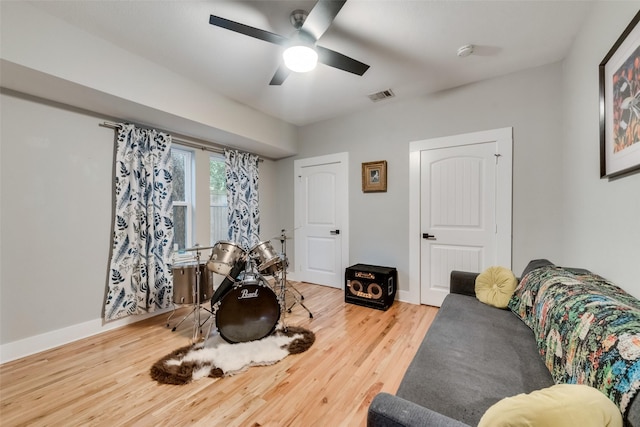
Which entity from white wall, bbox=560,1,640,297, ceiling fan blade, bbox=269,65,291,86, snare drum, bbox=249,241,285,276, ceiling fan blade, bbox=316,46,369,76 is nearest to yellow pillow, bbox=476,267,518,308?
white wall, bbox=560,1,640,297

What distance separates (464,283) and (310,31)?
91.4 inches

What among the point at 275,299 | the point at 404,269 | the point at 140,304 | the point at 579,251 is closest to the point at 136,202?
the point at 140,304

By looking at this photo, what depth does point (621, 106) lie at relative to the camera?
1341mm

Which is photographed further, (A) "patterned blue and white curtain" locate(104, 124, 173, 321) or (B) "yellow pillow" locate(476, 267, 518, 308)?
(A) "patterned blue and white curtain" locate(104, 124, 173, 321)

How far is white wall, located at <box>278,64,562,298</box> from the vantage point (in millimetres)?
2477

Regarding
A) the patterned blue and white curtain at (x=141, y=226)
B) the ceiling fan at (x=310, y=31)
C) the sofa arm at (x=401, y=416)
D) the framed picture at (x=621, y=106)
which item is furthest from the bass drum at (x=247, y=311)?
the framed picture at (x=621, y=106)

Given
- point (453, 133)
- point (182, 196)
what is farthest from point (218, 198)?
point (453, 133)

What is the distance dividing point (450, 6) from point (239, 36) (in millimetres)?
1546

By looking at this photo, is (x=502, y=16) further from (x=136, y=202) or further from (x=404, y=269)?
(x=136, y=202)

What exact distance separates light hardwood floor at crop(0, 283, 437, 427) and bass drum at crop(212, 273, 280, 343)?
40 cm

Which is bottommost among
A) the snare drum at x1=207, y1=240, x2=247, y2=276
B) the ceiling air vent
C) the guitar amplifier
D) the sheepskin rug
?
the sheepskin rug

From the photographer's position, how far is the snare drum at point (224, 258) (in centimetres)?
222

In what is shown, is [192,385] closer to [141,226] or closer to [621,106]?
[141,226]

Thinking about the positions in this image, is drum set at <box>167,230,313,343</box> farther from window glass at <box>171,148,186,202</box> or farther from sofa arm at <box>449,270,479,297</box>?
sofa arm at <box>449,270,479,297</box>
